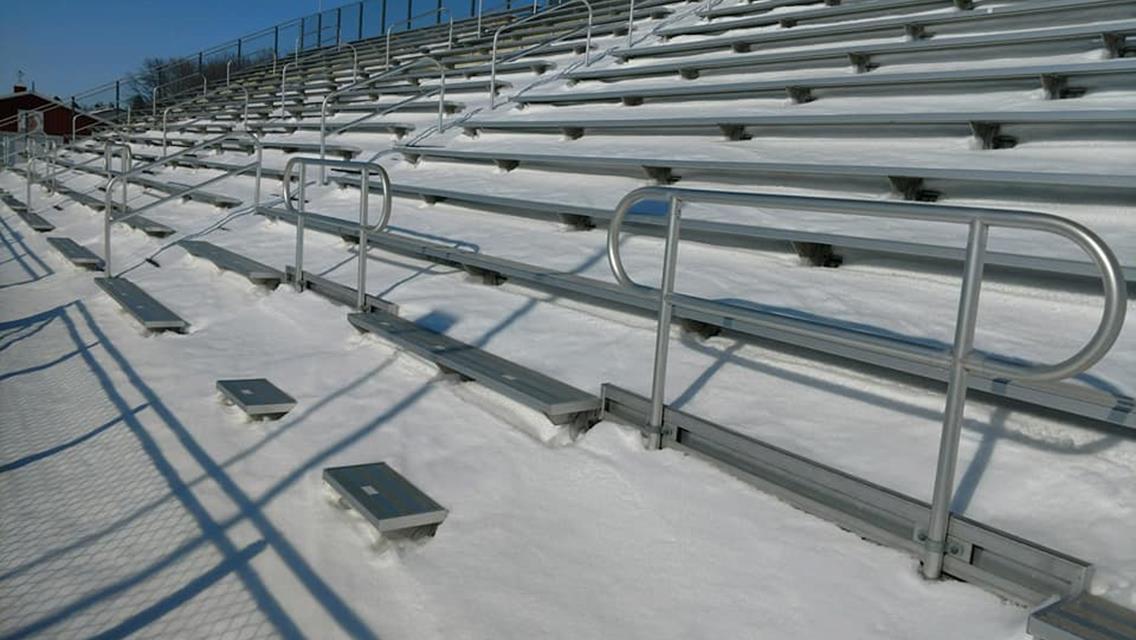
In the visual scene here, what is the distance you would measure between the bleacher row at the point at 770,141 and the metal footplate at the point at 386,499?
0.60 meters

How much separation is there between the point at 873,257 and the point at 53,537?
3.43 meters

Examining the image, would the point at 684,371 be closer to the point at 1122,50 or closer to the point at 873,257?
the point at 873,257

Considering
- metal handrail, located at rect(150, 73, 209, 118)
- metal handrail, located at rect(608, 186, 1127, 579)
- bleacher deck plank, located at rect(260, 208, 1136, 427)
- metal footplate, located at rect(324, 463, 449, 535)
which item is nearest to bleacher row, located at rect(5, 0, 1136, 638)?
bleacher deck plank, located at rect(260, 208, 1136, 427)

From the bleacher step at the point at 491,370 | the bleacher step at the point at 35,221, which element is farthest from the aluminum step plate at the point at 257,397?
the bleacher step at the point at 35,221

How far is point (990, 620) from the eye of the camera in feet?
6.79

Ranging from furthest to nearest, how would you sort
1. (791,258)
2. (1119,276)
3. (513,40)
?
(513,40) < (791,258) < (1119,276)

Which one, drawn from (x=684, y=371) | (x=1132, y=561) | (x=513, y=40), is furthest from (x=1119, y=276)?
(x=513, y=40)

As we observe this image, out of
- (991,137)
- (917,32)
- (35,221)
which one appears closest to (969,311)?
(991,137)

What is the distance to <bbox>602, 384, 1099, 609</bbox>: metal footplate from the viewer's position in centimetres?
207

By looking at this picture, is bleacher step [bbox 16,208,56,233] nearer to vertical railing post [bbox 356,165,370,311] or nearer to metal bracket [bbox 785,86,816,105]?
vertical railing post [bbox 356,165,370,311]

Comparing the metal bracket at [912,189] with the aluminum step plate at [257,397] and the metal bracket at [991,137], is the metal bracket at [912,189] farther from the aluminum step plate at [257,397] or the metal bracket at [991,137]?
the aluminum step plate at [257,397]

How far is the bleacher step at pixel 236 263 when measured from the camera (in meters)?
6.24

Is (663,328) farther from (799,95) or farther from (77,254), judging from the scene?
(77,254)

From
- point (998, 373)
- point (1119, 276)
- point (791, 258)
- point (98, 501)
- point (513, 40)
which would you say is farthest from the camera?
point (513, 40)
